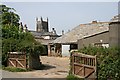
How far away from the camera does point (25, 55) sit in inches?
807

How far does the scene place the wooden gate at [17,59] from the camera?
67.4ft

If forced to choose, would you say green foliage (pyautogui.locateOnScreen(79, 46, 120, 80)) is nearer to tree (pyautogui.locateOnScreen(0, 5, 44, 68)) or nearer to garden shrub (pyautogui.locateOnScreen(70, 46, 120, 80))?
garden shrub (pyautogui.locateOnScreen(70, 46, 120, 80))

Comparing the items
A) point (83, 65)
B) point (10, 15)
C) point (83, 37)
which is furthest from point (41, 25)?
point (83, 65)

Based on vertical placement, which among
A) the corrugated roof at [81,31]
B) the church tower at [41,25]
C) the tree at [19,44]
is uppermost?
the church tower at [41,25]

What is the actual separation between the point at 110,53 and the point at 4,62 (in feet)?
37.9

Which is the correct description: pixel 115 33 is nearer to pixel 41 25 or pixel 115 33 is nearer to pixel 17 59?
pixel 17 59

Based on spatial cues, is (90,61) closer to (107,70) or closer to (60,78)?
(107,70)

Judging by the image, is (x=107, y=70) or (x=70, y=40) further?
(x=70, y=40)

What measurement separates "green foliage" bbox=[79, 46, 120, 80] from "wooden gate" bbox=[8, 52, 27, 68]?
8668mm

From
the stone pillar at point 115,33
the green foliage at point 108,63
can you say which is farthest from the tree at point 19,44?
the green foliage at point 108,63

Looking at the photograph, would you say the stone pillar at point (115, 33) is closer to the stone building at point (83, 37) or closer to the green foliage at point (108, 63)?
the green foliage at point (108, 63)

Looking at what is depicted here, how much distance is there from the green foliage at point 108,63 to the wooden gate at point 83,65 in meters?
0.37

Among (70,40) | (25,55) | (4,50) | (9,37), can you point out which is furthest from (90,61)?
(70,40)

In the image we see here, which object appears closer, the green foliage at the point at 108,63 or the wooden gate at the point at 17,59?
the green foliage at the point at 108,63
